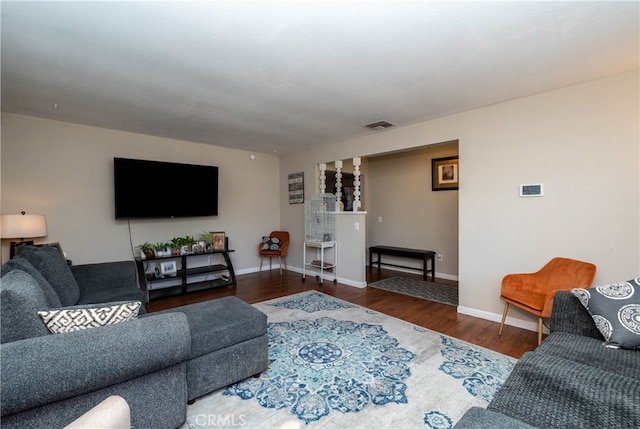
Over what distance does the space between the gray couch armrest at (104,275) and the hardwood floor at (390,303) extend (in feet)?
2.30

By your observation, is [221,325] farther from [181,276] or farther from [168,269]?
[168,269]

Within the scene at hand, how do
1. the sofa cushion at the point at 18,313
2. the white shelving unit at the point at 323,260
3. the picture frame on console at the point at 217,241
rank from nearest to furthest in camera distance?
the sofa cushion at the point at 18,313
the picture frame on console at the point at 217,241
the white shelving unit at the point at 323,260

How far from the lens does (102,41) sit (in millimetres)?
1990

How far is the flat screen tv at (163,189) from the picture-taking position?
163 inches

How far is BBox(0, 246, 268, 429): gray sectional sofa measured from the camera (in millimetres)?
1174

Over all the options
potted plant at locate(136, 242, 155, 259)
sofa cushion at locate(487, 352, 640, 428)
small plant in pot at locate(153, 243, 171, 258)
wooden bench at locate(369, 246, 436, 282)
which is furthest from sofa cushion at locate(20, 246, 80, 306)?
wooden bench at locate(369, 246, 436, 282)

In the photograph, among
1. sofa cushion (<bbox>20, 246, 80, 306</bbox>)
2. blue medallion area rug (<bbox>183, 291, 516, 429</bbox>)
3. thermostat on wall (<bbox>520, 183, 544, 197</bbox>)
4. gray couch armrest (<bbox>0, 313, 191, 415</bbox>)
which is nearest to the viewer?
gray couch armrest (<bbox>0, 313, 191, 415</bbox>)

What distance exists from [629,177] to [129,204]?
5.71 meters

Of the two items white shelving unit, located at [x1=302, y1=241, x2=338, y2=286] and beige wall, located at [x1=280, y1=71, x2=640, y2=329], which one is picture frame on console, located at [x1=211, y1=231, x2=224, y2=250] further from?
beige wall, located at [x1=280, y1=71, x2=640, y2=329]

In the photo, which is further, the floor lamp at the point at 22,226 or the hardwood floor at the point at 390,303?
the floor lamp at the point at 22,226

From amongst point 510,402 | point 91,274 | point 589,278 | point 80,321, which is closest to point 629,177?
point 589,278

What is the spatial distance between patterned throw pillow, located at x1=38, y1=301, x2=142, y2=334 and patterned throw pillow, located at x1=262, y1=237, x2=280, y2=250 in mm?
4002

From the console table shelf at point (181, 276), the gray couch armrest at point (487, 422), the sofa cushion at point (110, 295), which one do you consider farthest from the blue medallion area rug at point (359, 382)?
the console table shelf at point (181, 276)

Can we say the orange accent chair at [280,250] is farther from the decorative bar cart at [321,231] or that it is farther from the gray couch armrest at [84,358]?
the gray couch armrest at [84,358]
